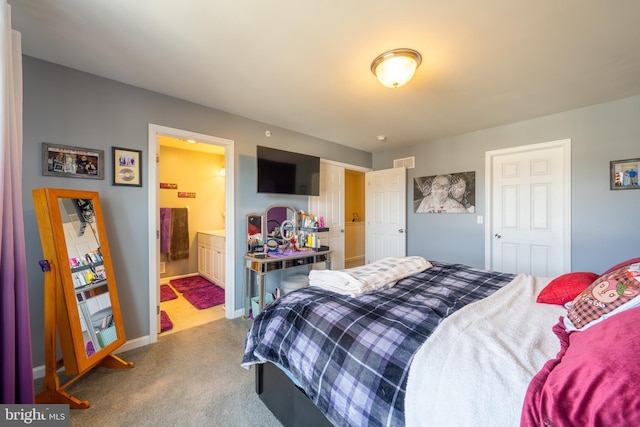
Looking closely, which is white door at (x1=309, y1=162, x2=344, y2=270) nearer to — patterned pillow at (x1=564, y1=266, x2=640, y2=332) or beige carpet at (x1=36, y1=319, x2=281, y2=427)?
beige carpet at (x1=36, y1=319, x2=281, y2=427)

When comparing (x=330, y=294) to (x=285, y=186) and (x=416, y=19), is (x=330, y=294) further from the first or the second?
(x=285, y=186)

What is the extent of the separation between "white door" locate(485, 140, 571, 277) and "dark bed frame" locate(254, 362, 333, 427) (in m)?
3.11

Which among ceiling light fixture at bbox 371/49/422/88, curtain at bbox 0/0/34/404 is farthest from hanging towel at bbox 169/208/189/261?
ceiling light fixture at bbox 371/49/422/88

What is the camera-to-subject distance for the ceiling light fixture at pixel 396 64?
1742 mm

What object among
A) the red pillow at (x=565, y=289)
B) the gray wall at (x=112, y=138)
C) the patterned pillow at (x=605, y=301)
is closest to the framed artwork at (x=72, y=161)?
the gray wall at (x=112, y=138)

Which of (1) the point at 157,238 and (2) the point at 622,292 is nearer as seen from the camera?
(2) the point at 622,292

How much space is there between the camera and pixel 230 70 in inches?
78.7

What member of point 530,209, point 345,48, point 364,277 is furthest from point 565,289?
point 530,209

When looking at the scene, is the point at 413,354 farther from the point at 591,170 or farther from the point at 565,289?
the point at 591,170

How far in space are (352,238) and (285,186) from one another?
3.12m

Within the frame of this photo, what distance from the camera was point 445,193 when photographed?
3.67 m

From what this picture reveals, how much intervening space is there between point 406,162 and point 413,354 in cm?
365

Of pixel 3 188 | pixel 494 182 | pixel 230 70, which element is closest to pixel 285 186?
pixel 230 70

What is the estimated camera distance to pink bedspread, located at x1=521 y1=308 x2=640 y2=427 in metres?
0.54
